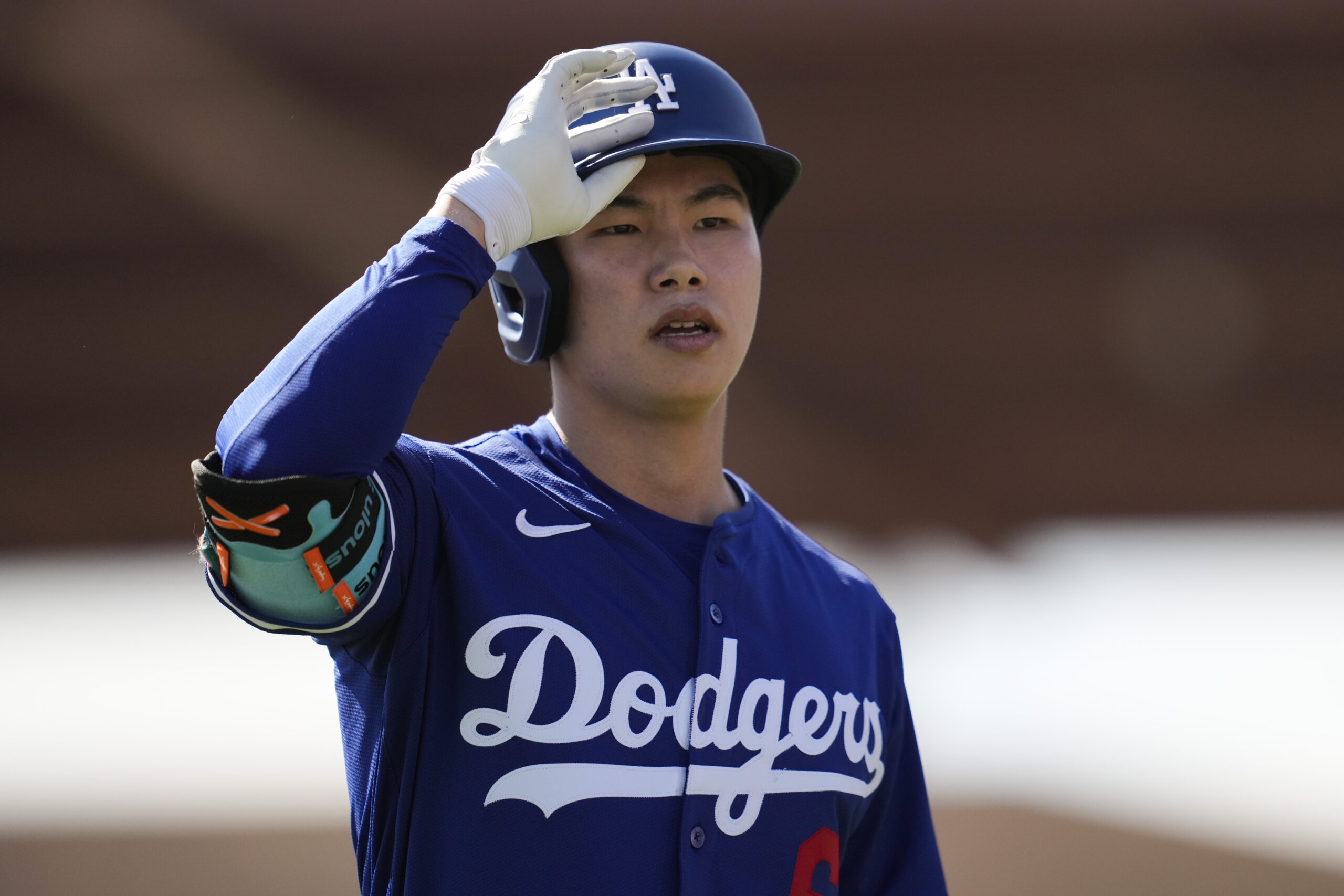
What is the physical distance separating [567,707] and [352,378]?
17.5 inches

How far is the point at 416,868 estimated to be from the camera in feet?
3.67

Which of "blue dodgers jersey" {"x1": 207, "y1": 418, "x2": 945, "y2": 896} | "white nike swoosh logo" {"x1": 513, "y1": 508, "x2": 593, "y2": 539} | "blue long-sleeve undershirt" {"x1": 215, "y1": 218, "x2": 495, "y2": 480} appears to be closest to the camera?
"blue long-sleeve undershirt" {"x1": 215, "y1": 218, "x2": 495, "y2": 480}

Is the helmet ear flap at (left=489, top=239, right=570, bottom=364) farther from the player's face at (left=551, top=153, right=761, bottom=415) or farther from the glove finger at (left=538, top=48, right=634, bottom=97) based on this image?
the glove finger at (left=538, top=48, right=634, bottom=97)

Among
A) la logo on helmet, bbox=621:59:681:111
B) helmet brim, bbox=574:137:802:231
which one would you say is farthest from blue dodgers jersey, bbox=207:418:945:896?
la logo on helmet, bbox=621:59:681:111

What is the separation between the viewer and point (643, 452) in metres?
1.48

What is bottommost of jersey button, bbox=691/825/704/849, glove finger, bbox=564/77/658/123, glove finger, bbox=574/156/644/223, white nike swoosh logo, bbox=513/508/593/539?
jersey button, bbox=691/825/704/849

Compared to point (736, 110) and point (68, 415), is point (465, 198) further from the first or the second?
point (68, 415)

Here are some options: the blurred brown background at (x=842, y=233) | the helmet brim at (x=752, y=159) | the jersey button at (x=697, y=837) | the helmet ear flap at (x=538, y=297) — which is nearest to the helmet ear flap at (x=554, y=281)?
the helmet ear flap at (x=538, y=297)

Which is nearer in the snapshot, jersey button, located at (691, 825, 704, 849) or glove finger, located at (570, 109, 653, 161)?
jersey button, located at (691, 825, 704, 849)

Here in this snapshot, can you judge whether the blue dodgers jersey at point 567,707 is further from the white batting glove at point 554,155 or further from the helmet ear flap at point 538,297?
the white batting glove at point 554,155

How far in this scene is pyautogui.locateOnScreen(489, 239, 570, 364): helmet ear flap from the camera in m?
1.44

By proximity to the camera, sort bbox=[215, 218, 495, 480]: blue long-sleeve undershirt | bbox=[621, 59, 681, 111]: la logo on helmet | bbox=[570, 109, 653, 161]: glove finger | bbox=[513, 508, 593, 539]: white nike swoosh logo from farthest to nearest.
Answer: bbox=[621, 59, 681, 111]: la logo on helmet, bbox=[570, 109, 653, 161]: glove finger, bbox=[513, 508, 593, 539]: white nike swoosh logo, bbox=[215, 218, 495, 480]: blue long-sleeve undershirt

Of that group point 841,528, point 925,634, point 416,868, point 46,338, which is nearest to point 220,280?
point 46,338

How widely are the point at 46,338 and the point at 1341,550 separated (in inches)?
217
